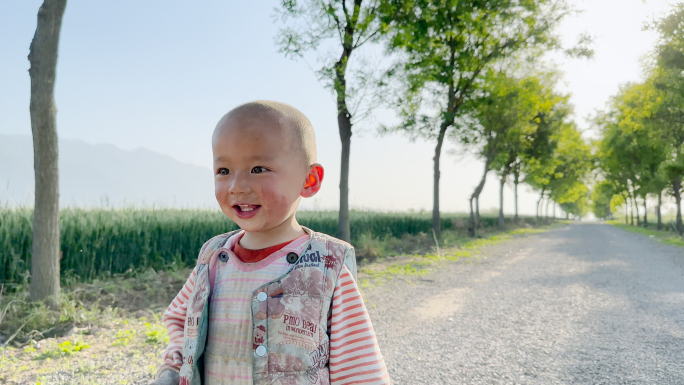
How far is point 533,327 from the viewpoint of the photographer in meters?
5.24

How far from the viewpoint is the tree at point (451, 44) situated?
12.1 m

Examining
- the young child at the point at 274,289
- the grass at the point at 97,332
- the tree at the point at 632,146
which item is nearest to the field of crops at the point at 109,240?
the grass at the point at 97,332

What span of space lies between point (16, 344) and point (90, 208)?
452 centimetres

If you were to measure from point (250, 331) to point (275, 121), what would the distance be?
66 centimetres

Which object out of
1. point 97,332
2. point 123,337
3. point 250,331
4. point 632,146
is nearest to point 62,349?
point 123,337

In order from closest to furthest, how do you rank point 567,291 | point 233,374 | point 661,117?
1. point 233,374
2. point 567,291
3. point 661,117

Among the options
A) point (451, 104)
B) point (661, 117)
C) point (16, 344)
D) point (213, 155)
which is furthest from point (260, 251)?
point (661, 117)

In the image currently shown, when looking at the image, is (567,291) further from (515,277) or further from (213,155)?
(213,155)

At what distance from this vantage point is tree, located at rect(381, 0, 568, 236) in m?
12.1

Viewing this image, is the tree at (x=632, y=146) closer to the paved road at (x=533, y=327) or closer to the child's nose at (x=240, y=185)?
the paved road at (x=533, y=327)

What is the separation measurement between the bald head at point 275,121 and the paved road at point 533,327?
2.69m

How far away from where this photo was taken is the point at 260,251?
150 cm

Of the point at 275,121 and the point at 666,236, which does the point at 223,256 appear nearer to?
the point at 275,121

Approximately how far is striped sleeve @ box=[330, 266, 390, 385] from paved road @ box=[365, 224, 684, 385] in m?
2.32
